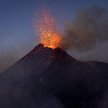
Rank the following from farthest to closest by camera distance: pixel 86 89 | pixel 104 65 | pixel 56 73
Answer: pixel 104 65 < pixel 56 73 < pixel 86 89

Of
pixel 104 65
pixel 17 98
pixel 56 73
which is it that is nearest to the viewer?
pixel 17 98

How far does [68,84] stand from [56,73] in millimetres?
7420

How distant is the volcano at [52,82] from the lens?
102375 millimetres

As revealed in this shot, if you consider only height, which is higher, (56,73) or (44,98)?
(56,73)

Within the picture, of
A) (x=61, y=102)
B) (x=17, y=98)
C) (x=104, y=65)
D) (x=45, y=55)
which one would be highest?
(x=104, y=65)

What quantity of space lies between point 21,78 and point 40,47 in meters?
12.0

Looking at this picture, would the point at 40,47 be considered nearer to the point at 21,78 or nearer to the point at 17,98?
the point at 21,78

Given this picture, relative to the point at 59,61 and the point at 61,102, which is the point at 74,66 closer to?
the point at 59,61

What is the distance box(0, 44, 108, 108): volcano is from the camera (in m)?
102

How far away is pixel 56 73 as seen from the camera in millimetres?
122250

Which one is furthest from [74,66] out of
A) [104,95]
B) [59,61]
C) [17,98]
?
[17,98]

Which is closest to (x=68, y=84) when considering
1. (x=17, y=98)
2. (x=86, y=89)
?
(x=86, y=89)

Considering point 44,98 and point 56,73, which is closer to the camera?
point 44,98

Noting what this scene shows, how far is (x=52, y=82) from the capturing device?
116 m
